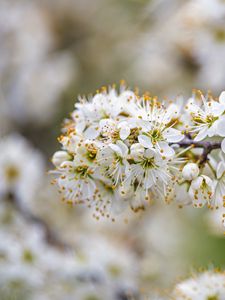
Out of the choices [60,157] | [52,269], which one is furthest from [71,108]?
[60,157]

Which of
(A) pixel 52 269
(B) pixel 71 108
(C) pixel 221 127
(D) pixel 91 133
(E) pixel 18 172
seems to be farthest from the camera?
(B) pixel 71 108

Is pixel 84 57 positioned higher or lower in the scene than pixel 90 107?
higher

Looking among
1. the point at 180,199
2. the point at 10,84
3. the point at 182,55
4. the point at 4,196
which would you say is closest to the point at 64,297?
the point at 4,196

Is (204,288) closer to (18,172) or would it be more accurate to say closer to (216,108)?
(216,108)

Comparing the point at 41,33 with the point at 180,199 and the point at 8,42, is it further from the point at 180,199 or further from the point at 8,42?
the point at 180,199

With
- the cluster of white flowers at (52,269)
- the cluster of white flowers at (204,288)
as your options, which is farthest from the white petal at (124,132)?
the cluster of white flowers at (52,269)

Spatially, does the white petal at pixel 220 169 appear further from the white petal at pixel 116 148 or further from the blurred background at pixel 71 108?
the blurred background at pixel 71 108

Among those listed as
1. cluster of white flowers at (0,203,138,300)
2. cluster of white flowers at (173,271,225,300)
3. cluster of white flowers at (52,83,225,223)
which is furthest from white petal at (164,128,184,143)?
cluster of white flowers at (0,203,138,300)
